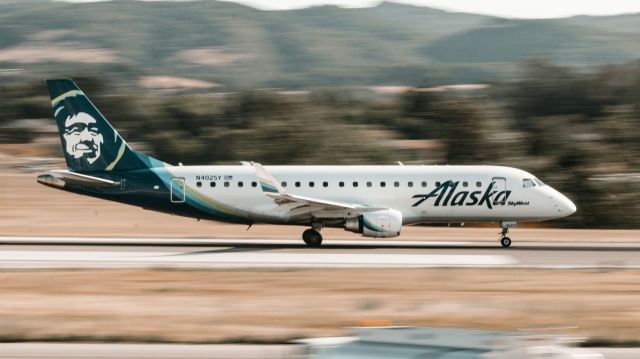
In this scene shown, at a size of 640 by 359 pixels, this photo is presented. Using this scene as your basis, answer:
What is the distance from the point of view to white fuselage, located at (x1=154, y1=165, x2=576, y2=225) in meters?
33.4

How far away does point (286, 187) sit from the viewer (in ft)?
111

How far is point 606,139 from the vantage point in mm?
58406

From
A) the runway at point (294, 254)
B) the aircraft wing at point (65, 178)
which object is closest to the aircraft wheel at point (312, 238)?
the runway at point (294, 254)

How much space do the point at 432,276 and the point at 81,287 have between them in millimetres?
8199

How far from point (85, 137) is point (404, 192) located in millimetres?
11048

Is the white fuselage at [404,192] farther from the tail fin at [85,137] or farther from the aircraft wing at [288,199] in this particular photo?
the tail fin at [85,137]

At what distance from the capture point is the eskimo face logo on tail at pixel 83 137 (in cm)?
3422

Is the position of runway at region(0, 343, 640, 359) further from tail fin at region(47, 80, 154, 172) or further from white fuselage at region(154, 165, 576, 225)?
tail fin at region(47, 80, 154, 172)

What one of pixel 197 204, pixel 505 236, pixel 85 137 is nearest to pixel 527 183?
pixel 505 236

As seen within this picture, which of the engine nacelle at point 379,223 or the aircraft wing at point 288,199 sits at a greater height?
the aircraft wing at point 288,199

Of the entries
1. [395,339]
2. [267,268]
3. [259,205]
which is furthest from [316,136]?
[395,339]

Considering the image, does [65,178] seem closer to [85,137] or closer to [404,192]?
[85,137]

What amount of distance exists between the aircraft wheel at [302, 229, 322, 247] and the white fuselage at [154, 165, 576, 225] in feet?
1.43

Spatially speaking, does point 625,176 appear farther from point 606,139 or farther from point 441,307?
point 441,307
